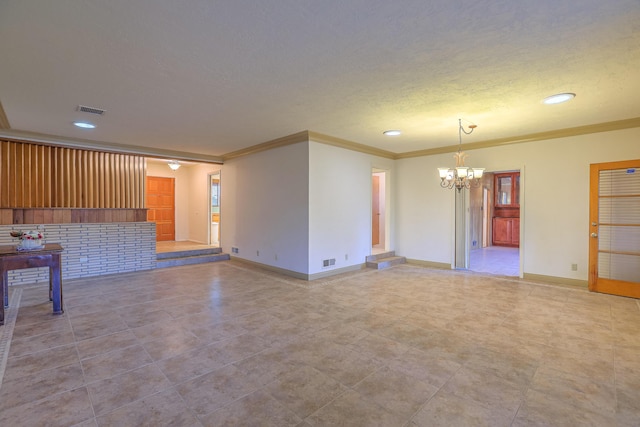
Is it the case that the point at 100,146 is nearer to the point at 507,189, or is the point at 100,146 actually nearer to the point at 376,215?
the point at 376,215

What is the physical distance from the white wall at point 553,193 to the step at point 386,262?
2.92ft

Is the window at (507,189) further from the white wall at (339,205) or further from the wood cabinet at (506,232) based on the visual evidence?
the white wall at (339,205)

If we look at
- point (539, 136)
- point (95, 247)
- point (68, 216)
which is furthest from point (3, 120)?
point (539, 136)

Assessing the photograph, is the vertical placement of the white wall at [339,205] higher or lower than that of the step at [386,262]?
higher

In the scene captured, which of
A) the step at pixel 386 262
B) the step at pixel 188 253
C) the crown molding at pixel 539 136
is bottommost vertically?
the step at pixel 386 262

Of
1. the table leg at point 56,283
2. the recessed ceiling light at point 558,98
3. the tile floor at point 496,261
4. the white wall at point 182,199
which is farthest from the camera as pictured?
the white wall at point 182,199

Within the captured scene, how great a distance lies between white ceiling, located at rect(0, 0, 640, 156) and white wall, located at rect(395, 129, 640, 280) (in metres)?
0.55

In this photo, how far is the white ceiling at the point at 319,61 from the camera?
2008 mm

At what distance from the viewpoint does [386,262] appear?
6.50 m

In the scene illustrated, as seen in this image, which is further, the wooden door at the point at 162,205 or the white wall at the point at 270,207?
the wooden door at the point at 162,205

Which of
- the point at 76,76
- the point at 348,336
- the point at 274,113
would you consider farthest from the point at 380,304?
the point at 76,76

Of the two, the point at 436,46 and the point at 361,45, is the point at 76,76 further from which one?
the point at 436,46

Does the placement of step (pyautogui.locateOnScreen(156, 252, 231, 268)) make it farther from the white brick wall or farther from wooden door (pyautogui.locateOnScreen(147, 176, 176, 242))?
wooden door (pyautogui.locateOnScreen(147, 176, 176, 242))

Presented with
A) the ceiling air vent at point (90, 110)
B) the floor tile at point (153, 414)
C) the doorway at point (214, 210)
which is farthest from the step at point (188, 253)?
the floor tile at point (153, 414)
